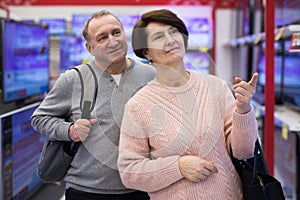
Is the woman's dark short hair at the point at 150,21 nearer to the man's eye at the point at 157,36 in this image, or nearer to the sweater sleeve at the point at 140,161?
the man's eye at the point at 157,36

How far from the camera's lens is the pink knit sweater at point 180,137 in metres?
1.39

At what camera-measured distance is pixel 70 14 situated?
691 centimetres

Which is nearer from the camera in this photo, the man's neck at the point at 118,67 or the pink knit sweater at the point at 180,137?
the pink knit sweater at the point at 180,137

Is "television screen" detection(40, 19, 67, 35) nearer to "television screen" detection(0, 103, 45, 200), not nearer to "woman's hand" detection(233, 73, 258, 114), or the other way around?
"television screen" detection(0, 103, 45, 200)

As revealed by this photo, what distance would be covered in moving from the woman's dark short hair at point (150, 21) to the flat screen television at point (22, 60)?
2.03 metres

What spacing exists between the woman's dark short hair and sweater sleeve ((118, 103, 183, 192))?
0.21 metres

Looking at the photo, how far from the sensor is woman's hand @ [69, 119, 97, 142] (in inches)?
63.8

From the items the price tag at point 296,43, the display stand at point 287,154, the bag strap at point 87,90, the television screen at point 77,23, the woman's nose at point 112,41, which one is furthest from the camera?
the television screen at point 77,23

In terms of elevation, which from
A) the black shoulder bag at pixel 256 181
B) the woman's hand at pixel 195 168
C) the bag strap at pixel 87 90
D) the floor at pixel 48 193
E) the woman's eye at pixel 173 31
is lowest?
the floor at pixel 48 193

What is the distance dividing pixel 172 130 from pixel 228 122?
0.20 metres

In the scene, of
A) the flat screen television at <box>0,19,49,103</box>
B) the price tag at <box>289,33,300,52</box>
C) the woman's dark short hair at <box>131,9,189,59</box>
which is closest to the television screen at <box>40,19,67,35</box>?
the flat screen television at <box>0,19,49,103</box>

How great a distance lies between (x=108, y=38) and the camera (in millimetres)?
1535

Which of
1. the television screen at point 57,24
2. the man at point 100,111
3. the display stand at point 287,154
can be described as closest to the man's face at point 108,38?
the man at point 100,111

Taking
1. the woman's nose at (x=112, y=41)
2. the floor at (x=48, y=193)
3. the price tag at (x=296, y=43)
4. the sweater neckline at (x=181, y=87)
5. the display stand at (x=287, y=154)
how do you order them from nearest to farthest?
the sweater neckline at (x=181, y=87)
the woman's nose at (x=112, y=41)
the price tag at (x=296, y=43)
the floor at (x=48, y=193)
the display stand at (x=287, y=154)
